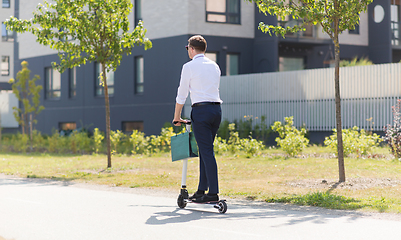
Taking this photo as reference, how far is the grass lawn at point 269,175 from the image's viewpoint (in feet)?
28.1

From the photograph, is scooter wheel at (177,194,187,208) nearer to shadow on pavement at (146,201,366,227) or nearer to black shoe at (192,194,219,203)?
shadow on pavement at (146,201,366,227)

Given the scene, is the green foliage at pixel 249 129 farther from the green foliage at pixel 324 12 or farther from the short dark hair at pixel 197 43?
the short dark hair at pixel 197 43

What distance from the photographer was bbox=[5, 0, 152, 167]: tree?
524 inches

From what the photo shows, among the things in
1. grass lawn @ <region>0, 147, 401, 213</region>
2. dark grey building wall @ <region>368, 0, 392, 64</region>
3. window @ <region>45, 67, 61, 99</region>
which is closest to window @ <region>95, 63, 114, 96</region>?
window @ <region>45, 67, 61, 99</region>

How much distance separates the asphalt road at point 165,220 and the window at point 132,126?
56.2ft

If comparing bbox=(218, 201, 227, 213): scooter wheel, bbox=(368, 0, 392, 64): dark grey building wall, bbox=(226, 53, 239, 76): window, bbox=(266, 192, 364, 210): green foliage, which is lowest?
bbox=(266, 192, 364, 210): green foliage

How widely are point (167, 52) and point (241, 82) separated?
3.97m

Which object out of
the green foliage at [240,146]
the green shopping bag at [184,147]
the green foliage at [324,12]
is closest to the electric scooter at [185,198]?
the green shopping bag at [184,147]

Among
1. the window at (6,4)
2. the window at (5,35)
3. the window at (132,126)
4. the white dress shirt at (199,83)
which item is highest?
the window at (6,4)

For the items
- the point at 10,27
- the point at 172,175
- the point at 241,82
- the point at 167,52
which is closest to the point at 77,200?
the point at 172,175

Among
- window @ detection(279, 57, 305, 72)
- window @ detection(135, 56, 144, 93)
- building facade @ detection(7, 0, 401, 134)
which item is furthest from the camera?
window @ detection(279, 57, 305, 72)

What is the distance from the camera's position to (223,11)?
83.0 ft

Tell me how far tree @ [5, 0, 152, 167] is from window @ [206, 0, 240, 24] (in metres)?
11.1

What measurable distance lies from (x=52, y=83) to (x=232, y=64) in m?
11.1
